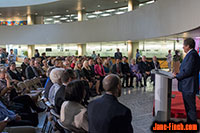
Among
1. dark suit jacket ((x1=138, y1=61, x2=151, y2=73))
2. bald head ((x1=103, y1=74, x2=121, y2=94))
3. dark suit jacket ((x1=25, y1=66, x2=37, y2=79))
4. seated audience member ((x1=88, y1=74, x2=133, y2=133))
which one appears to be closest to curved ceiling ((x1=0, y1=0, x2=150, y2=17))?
dark suit jacket ((x1=138, y1=61, x2=151, y2=73))

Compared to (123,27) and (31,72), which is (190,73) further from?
(123,27)

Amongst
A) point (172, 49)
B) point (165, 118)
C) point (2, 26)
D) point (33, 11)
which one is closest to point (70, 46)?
point (33, 11)

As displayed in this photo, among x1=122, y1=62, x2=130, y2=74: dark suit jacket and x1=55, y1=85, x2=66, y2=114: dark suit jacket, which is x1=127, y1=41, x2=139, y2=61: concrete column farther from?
x1=55, y1=85, x2=66, y2=114: dark suit jacket

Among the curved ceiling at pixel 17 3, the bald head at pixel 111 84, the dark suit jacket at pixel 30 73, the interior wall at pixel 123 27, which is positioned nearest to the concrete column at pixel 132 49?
the interior wall at pixel 123 27

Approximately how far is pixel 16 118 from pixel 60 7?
18.6 meters

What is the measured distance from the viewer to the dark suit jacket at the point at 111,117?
183 cm

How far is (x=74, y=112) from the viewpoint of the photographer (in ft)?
8.03

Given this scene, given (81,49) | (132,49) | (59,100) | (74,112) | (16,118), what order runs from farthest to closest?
1. (81,49)
2. (132,49)
3. (16,118)
4. (59,100)
5. (74,112)

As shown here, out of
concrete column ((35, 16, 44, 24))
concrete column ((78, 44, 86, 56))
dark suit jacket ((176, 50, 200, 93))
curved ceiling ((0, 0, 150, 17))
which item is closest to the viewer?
dark suit jacket ((176, 50, 200, 93))

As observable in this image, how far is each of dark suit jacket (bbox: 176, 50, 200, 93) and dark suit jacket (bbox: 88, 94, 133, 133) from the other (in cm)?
201

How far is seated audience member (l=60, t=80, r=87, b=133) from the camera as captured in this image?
2402 millimetres

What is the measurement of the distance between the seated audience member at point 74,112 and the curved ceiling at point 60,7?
16.7m

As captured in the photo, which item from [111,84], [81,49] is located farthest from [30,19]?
[111,84]

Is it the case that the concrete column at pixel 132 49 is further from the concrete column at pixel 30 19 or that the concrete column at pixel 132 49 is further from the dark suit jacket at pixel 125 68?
the concrete column at pixel 30 19
